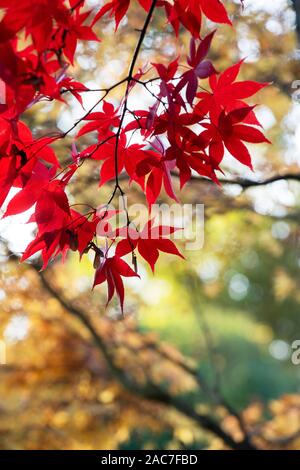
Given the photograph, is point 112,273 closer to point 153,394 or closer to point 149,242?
point 149,242

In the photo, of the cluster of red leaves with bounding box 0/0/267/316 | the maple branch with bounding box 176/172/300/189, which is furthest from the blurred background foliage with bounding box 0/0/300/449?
the cluster of red leaves with bounding box 0/0/267/316

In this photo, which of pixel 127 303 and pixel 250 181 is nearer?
pixel 250 181

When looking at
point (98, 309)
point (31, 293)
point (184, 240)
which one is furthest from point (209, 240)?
point (31, 293)

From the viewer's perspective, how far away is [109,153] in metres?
0.96

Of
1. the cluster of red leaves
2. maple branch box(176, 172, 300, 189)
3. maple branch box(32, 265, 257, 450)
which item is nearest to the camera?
the cluster of red leaves

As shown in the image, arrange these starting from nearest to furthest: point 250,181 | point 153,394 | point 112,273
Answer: point 112,273, point 250,181, point 153,394

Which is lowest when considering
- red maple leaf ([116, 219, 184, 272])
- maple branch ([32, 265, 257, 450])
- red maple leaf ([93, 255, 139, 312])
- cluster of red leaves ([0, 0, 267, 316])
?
maple branch ([32, 265, 257, 450])

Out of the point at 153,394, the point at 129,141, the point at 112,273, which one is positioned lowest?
the point at 153,394

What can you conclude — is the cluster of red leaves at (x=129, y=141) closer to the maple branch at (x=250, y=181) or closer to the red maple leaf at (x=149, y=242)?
the red maple leaf at (x=149, y=242)

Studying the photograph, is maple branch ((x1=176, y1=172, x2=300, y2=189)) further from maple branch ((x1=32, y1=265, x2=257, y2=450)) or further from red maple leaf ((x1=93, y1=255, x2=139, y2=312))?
red maple leaf ((x1=93, y1=255, x2=139, y2=312))

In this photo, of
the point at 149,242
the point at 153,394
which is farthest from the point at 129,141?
the point at 153,394

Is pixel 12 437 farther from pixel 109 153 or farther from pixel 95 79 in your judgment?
pixel 109 153

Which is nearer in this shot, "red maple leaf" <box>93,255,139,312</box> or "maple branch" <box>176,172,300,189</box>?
"red maple leaf" <box>93,255,139,312</box>

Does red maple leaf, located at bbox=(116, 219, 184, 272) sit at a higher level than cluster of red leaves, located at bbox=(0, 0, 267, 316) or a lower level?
lower
